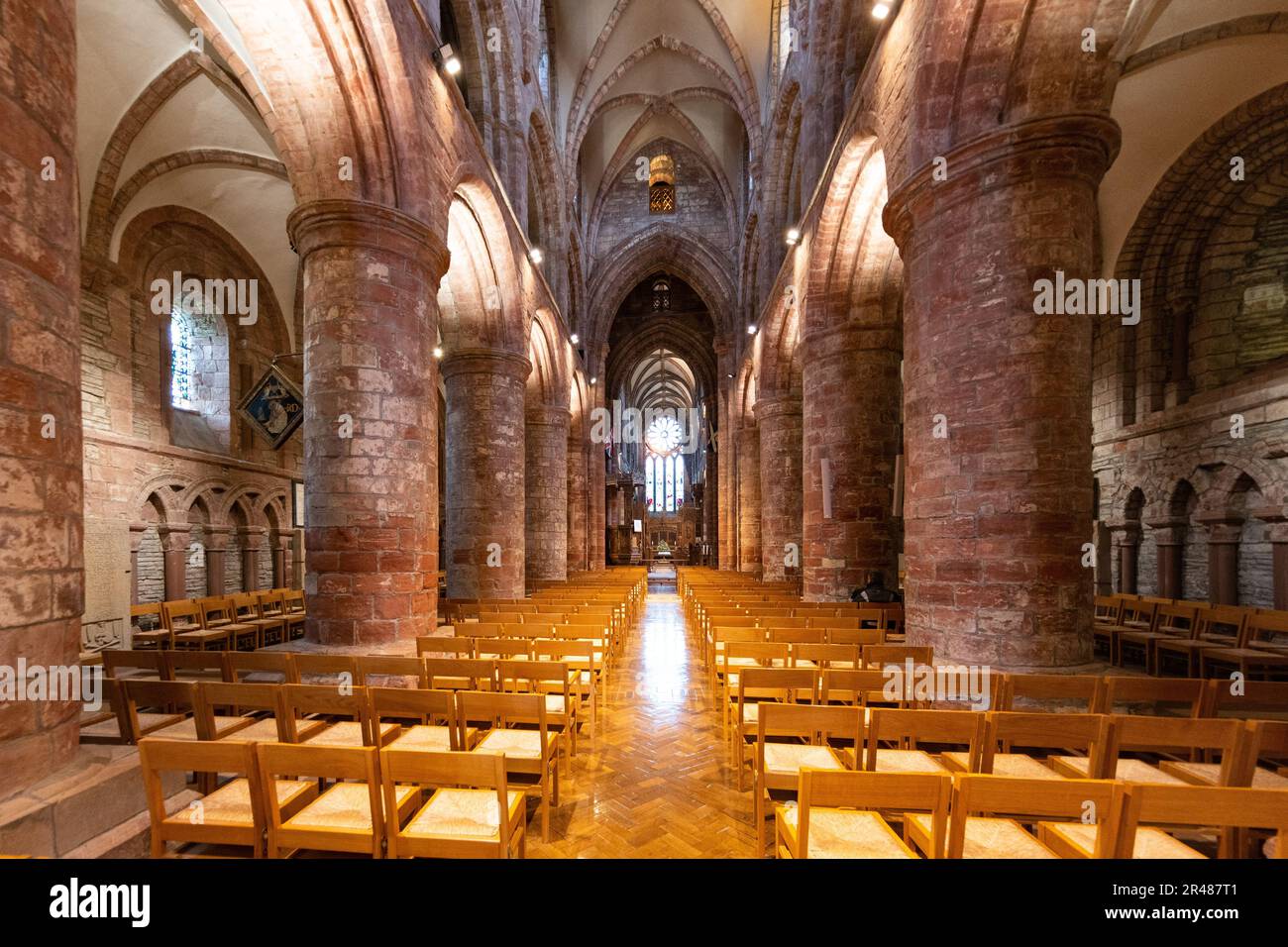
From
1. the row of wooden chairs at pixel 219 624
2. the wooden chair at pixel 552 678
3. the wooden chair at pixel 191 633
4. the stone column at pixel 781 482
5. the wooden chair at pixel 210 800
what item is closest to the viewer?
the wooden chair at pixel 210 800

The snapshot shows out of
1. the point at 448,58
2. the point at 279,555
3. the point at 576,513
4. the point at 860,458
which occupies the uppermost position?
the point at 448,58

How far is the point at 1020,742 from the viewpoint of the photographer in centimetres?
259

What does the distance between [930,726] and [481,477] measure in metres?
8.70

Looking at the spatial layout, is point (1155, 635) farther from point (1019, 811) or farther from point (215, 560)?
point (215, 560)

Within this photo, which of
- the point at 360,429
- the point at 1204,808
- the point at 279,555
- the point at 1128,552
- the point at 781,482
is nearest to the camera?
the point at 1204,808

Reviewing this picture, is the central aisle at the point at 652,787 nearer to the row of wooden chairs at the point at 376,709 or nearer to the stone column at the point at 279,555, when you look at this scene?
the row of wooden chairs at the point at 376,709

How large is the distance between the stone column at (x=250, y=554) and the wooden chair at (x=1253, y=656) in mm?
15955

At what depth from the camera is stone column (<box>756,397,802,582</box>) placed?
14383 millimetres

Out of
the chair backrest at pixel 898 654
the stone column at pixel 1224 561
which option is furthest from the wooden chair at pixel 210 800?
the stone column at pixel 1224 561

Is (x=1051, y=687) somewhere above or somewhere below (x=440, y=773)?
below

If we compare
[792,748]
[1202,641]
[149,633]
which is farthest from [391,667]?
[1202,641]

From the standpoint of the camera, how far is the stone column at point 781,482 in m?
14.4

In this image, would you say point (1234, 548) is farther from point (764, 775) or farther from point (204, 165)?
point (204, 165)
